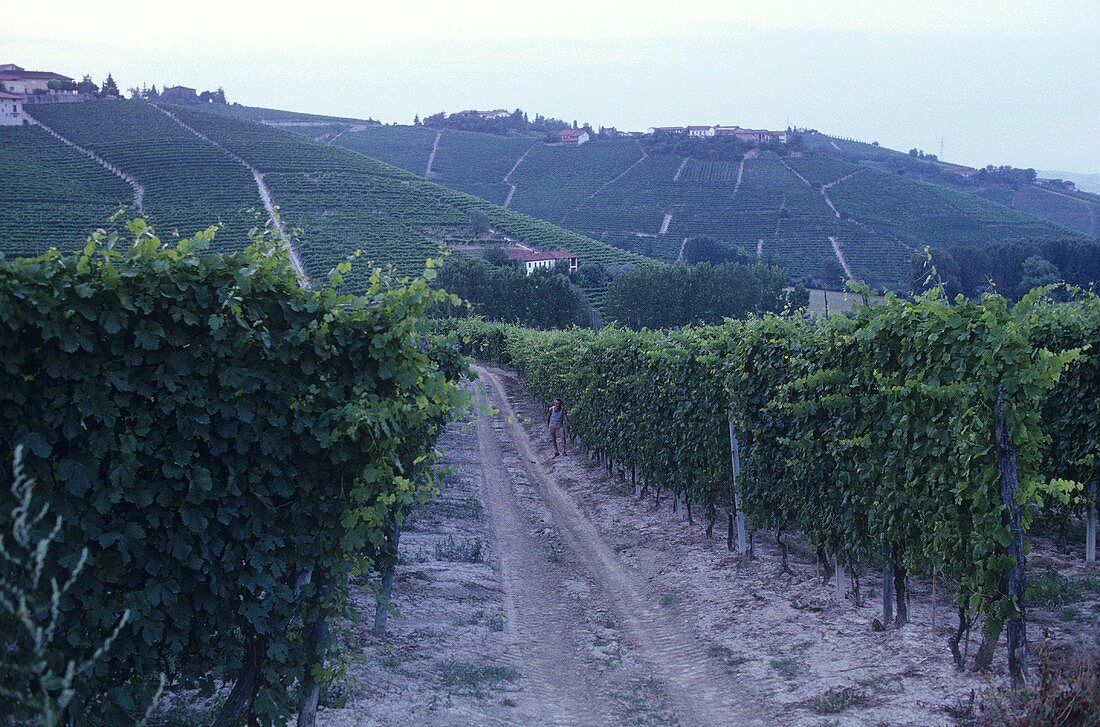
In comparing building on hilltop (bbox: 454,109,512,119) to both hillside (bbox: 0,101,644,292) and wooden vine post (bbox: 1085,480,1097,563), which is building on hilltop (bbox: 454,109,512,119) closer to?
hillside (bbox: 0,101,644,292)

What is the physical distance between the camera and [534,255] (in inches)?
3091

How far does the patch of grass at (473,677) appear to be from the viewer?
22.9ft

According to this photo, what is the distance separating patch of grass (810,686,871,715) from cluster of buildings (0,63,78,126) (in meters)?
106

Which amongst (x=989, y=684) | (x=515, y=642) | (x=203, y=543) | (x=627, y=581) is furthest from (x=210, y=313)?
(x=627, y=581)

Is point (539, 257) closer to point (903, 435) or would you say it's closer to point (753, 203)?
point (753, 203)

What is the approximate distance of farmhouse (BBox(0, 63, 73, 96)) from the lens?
119 m

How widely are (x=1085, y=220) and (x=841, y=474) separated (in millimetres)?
118930

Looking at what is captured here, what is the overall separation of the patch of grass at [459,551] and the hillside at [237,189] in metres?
49.5

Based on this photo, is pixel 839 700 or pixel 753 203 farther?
pixel 753 203

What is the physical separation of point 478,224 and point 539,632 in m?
77.8

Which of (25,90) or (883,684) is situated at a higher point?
(25,90)

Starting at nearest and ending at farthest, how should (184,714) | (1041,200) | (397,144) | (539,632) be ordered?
(184,714)
(539,632)
(1041,200)
(397,144)

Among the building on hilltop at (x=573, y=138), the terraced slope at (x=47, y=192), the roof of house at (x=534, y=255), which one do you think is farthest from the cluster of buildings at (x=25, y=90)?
the building on hilltop at (x=573, y=138)

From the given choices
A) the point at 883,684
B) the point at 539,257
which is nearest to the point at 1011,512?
the point at 883,684
